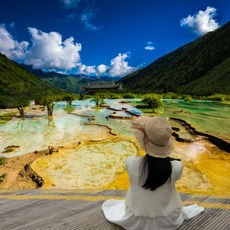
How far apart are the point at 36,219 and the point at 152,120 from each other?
94.0 inches

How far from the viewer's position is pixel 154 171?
2.72 m

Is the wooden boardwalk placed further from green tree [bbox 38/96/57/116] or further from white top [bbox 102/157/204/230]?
green tree [bbox 38/96/57/116]

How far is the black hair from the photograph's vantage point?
2.72 meters

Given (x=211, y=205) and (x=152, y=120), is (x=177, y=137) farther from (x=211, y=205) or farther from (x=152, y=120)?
(x=152, y=120)

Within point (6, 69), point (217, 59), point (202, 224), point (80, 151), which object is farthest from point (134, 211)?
→ point (6, 69)

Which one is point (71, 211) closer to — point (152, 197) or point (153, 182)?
point (152, 197)

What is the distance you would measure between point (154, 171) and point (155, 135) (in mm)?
429

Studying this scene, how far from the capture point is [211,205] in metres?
Result: 3.79

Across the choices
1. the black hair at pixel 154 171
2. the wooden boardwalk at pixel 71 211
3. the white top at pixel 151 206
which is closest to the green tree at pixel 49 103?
the wooden boardwalk at pixel 71 211

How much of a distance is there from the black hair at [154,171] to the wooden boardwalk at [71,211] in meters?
0.81

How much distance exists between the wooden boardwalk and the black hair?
0.81 m

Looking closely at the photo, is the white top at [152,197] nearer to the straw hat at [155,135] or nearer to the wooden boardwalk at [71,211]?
the straw hat at [155,135]

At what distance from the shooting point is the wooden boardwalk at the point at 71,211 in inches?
126

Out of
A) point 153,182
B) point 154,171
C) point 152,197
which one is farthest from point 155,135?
point 152,197
